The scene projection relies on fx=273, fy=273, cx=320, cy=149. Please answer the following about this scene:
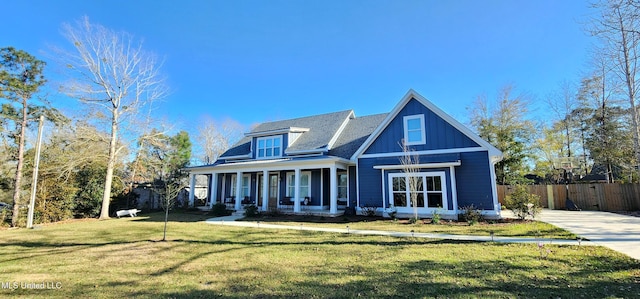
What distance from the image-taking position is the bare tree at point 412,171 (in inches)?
492

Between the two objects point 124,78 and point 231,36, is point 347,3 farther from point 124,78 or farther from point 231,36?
point 124,78

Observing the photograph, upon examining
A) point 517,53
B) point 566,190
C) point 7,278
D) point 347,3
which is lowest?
point 7,278

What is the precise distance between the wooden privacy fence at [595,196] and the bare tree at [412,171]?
7092 mm

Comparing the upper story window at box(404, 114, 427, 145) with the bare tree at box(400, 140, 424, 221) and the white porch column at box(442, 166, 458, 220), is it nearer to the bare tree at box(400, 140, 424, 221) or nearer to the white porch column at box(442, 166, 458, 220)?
the bare tree at box(400, 140, 424, 221)

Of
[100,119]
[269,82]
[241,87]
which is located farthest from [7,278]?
[241,87]

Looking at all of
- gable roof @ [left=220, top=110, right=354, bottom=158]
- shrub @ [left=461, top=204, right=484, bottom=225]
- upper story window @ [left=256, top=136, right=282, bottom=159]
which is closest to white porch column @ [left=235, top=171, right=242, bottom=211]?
upper story window @ [left=256, top=136, right=282, bottom=159]

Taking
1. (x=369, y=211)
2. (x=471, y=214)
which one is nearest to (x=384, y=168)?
(x=369, y=211)

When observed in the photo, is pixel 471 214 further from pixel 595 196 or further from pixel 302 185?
pixel 595 196

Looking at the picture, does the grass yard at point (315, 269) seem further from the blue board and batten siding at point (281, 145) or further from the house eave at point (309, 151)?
the blue board and batten siding at point (281, 145)

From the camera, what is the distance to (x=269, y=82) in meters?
24.5

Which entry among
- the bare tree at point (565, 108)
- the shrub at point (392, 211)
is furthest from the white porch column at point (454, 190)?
the bare tree at point (565, 108)

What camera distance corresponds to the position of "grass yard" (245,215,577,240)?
8.55 metres

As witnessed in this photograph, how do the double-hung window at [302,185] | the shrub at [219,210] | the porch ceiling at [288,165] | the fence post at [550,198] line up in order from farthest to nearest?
the fence post at [550,198] → the double-hung window at [302,185] → the shrub at [219,210] → the porch ceiling at [288,165]

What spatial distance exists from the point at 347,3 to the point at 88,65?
15.9 metres
